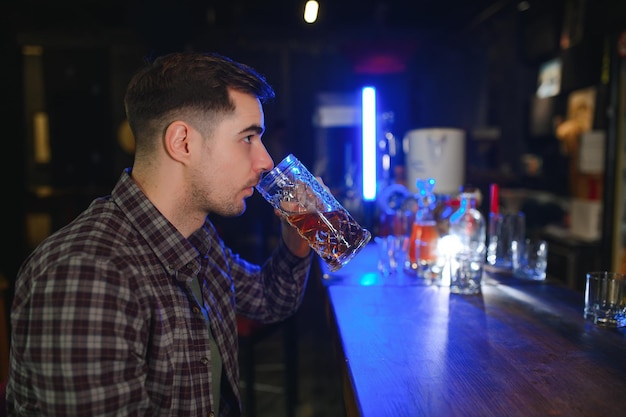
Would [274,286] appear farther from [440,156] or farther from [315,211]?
[440,156]

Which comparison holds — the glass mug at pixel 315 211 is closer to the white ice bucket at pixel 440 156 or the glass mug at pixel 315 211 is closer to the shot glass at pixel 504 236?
the shot glass at pixel 504 236

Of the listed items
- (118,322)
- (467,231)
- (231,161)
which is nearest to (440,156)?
(467,231)

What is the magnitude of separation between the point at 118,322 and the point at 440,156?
7.02ft

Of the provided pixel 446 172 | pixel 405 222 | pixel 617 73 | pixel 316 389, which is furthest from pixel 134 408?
pixel 617 73

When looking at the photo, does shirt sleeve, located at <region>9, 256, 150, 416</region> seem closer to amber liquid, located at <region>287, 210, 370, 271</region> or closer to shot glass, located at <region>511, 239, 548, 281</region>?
amber liquid, located at <region>287, 210, 370, 271</region>

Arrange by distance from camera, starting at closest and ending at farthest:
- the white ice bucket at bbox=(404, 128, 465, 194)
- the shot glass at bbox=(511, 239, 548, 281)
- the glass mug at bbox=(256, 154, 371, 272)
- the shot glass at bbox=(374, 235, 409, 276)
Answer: the glass mug at bbox=(256, 154, 371, 272), the shot glass at bbox=(511, 239, 548, 281), the shot glass at bbox=(374, 235, 409, 276), the white ice bucket at bbox=(404, 128, 465, 194)

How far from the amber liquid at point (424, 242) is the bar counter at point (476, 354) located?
0.24 metres

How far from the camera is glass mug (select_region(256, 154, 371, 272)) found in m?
1.46

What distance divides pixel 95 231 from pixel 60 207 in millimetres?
6700

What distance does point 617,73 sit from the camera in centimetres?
346

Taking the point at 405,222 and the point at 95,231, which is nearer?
the point at 95,231

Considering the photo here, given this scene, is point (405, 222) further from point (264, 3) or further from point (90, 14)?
point (90, 14)

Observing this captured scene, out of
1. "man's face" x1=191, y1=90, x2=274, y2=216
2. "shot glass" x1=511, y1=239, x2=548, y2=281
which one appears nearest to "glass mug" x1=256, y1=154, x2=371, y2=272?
"man's face" x1=191, y1=90, x2=274, y2=216

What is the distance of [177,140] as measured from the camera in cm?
125
